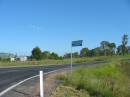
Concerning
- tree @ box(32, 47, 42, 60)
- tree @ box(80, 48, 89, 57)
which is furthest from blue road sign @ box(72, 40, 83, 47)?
tree @ box(80, 48, 89, 57)

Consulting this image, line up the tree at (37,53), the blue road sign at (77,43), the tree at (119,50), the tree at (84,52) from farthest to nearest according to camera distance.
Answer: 1. the tree at (84,52)
2. the tree at (119,50)
3. the tree at (37,53)
4. the blue road sign at (77,43)

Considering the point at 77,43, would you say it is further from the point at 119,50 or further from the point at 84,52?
the point at 119,50

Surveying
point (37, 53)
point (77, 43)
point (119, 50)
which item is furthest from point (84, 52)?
point (77, 43)

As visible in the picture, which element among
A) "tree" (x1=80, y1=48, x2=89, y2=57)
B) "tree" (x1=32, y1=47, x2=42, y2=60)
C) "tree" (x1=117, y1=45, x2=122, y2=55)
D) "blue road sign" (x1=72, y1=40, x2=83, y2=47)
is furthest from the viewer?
"tree" (x1=80, y1=48, x2=89, y2=57)

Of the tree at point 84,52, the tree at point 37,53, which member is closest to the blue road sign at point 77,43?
the tree at point 37,53

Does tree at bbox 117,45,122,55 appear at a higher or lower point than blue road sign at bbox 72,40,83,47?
higher

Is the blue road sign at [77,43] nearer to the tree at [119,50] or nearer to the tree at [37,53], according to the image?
the tree at [37,53]

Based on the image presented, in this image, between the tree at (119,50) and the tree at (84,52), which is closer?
the tree at (119,50)

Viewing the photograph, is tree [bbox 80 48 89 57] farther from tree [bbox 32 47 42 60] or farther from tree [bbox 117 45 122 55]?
tree [bbox 32 47 42 60]

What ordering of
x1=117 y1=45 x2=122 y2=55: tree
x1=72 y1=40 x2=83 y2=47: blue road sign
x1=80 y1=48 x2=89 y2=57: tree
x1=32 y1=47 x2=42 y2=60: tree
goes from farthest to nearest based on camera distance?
x1=80 y1=48 x2=89 y2=57: tree < x1=117 y1=45 x2=122 y2=55: tree < x1=32 y1=47 x2=42 y2=60: tree < x1=72 y1=40 x2=83 y2=47: blue road sign

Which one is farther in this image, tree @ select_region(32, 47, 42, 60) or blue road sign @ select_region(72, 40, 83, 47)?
tree @ select_region(32, 47, 42, 60)

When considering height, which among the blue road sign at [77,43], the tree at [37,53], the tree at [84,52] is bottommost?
the blue road sign at [77,43]

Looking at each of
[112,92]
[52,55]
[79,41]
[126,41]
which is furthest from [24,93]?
[126,41]

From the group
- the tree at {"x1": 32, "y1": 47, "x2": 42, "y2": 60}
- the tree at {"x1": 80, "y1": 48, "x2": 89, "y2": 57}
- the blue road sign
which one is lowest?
the blue road sign
